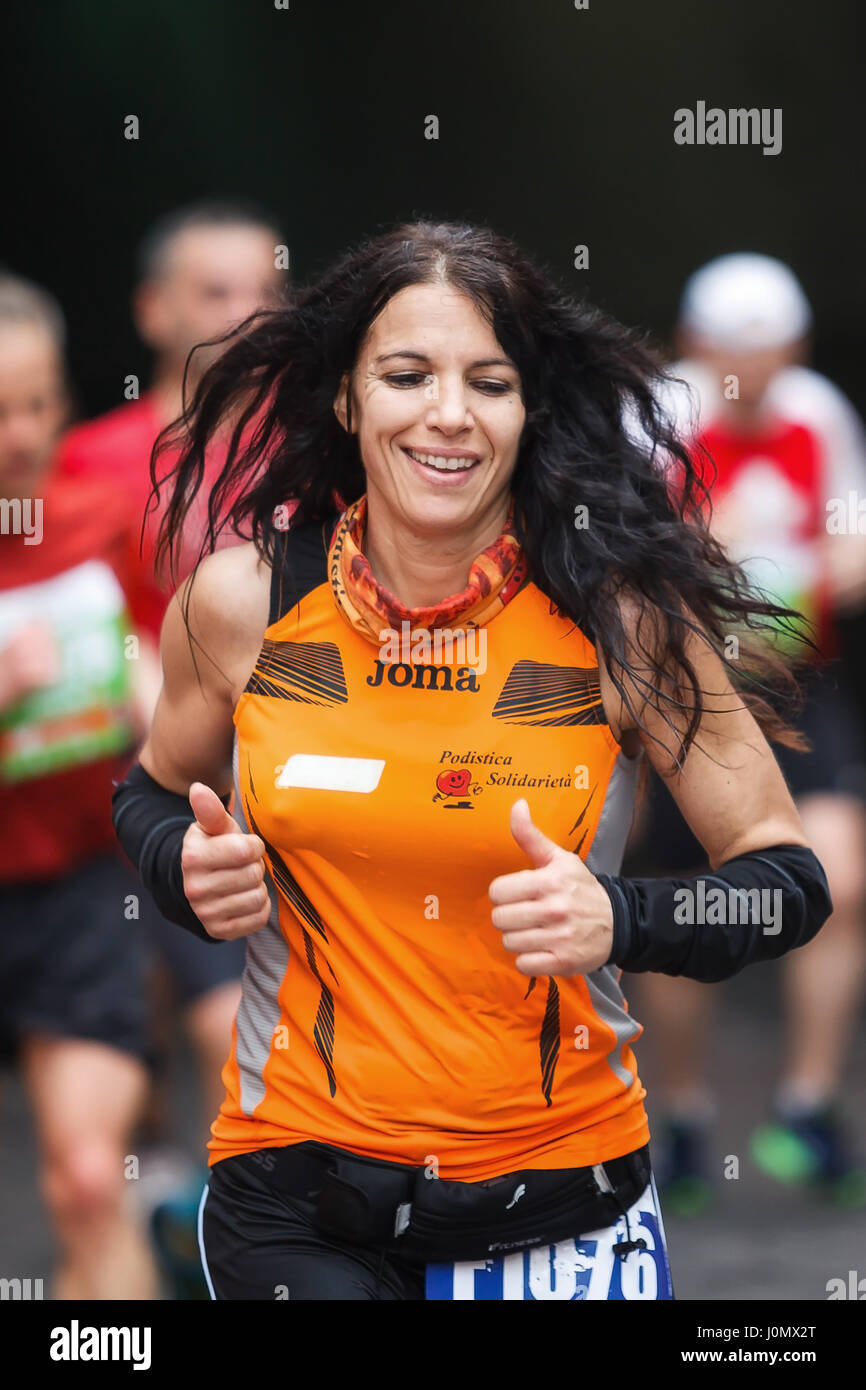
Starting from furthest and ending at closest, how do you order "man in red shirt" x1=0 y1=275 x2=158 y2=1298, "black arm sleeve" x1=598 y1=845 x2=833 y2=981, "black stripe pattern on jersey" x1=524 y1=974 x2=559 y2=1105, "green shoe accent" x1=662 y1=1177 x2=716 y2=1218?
"green shoe accent" x1=662 y1=1177 x2=716 y2=1218
"man in red shirt" x1=0 y1=275 x2=158 y2=1298
"black stripe pattern on jersey" x1=524 y1=974 x2=559 y2=1105
"black arm sleeve" x1=598 y1=845 x2=833 y2=981

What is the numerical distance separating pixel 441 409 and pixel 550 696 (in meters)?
0.38

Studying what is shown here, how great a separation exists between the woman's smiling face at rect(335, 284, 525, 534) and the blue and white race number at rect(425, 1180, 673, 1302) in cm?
91

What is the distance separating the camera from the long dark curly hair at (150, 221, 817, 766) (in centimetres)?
256

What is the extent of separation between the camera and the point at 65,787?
3.83 meters

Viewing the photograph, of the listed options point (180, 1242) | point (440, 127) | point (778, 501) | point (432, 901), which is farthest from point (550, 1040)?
point (440, 127)

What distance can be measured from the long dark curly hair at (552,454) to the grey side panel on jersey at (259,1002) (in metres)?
0.47

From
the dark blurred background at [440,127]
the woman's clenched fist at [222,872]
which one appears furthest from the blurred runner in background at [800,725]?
the woman's clenched fist at [222,872]

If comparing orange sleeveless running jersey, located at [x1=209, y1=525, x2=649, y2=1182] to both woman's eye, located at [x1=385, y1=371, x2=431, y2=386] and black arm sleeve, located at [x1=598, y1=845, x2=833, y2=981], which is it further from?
woman's eye, located at [x1=385, y1=371, x2=431, y2=386]

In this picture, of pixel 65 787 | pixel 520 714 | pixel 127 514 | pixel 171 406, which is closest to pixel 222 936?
pixel 520 714

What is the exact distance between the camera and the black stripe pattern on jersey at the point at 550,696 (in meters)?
2.50

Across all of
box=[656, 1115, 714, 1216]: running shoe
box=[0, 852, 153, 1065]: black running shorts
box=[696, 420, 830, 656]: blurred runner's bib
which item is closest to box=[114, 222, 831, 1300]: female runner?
box=[0, 852, 153, 1065]: black running shorts

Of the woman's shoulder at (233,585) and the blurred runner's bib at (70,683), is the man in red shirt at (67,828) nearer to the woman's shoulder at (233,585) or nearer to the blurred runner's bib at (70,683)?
the blurred runner's bib at (70,683)

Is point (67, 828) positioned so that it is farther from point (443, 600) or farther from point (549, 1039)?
point (549, 1039)

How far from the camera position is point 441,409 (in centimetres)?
252
